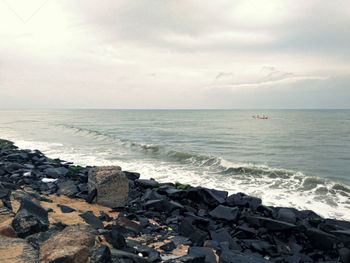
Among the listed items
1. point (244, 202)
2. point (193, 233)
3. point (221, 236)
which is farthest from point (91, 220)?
point (244, 202)

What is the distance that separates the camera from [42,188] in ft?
39.5

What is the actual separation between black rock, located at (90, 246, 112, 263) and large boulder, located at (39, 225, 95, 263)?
10cm

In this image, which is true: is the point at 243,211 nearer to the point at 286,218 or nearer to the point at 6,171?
the point at 286,218

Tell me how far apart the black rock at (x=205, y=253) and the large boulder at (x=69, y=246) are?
2213 mm

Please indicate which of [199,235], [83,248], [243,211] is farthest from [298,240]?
[83,248]

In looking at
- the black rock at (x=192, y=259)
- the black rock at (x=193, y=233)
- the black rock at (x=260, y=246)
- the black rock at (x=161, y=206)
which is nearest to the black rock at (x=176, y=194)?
the black rock at (x=161, y=206)

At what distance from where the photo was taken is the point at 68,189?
11.9 meters

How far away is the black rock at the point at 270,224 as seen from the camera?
966 cm

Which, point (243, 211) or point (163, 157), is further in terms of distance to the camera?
point (163, 157)

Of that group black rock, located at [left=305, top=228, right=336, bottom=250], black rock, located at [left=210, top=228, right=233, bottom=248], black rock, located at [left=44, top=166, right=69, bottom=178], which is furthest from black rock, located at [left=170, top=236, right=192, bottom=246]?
black rock, located at [left=44, top=166, right=69, bottom=178]

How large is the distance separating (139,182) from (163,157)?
1499 centimetres

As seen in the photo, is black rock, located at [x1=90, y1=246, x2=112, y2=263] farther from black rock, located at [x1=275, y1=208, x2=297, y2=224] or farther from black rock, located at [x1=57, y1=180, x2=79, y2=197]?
black rock, located at [x1=275, y1=208, x2=297, y2=224]

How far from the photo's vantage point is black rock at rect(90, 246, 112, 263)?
17.4 feet

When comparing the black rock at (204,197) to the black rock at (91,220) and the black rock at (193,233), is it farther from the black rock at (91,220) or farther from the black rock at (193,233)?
the black rock at (91,220)
